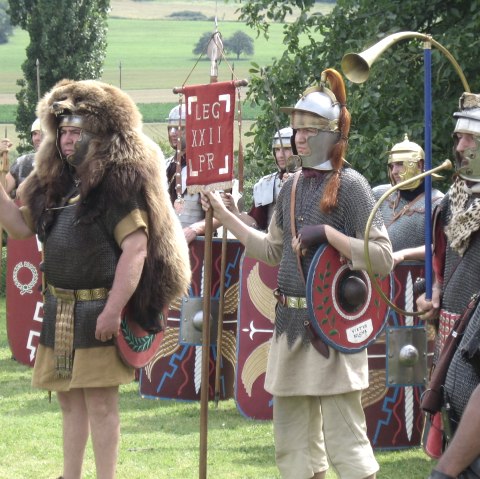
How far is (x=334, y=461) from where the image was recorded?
5.26m

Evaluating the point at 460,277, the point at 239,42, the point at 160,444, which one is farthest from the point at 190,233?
the point at 239,42

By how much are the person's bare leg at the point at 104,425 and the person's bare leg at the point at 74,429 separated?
83mm

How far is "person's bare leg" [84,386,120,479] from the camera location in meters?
5.50

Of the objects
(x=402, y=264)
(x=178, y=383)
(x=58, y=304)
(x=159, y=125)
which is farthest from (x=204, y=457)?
(x=159, y=125)

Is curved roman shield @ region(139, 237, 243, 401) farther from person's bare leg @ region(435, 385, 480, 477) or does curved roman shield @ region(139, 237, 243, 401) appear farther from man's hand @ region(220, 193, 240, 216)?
person's bare leg @ region(435, 385, 480, 477)

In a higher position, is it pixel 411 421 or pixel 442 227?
pixel 442 227

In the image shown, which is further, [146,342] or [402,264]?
[402,264]

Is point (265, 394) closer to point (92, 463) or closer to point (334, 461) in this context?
point (92, 463)

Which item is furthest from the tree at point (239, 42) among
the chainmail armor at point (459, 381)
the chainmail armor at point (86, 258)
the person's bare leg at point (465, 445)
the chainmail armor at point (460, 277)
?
the person's bare leg at point (465, 445)

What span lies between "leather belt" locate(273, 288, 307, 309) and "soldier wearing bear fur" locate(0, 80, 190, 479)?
1.65ft

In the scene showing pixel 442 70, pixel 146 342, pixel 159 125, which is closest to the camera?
pixel 146 342

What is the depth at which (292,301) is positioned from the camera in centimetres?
526

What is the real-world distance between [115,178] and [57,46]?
12908 mm

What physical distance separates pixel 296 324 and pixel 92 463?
198 centimetres
